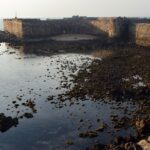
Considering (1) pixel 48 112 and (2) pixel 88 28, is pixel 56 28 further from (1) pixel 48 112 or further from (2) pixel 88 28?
(1) pixel 48 112

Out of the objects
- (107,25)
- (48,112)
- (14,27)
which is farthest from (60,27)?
(48,112)

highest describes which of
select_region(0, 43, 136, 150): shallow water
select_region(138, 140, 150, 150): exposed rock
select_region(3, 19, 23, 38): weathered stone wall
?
select_region(3, 19, 23, 38): weathered stone wall

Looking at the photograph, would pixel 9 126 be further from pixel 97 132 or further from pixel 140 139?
pixel 140 139

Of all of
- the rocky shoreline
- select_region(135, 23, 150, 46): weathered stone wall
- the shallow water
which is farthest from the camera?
select_region(135, 23, 150, 46): weathered stone wall

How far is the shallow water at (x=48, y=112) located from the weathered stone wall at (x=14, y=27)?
30.7 m

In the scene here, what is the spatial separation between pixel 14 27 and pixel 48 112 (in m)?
53.4

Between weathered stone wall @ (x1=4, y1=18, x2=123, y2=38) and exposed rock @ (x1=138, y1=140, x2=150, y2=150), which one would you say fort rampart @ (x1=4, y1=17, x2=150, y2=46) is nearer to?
weathered stone wall @ (x1=4, y1=18, x2=123, y2=38)

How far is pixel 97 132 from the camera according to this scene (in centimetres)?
2086

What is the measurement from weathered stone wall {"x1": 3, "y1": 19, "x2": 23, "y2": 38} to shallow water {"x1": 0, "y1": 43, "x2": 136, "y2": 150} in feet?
101

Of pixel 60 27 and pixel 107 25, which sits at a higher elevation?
pixel 107 25

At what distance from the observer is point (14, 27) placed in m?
75.6

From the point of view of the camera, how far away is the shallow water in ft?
65.6

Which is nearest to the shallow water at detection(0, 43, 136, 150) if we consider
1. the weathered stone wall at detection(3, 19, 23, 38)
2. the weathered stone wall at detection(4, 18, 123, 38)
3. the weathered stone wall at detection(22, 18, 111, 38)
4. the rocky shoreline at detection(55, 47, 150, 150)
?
the rocky shoreline at detection(55, 47, 150, 150)

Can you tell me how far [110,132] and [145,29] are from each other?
39151 mm
